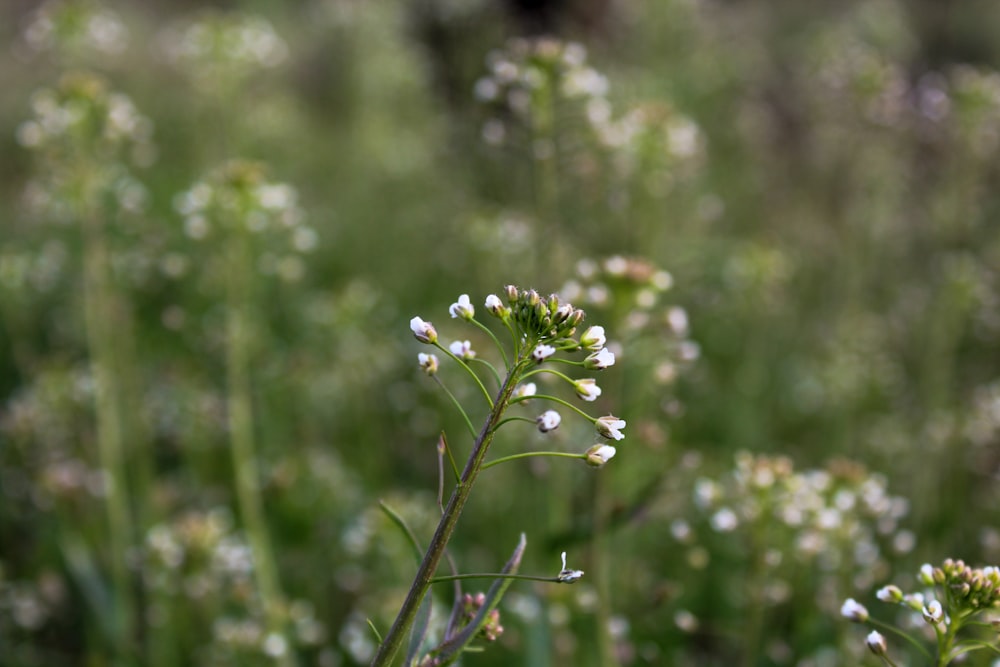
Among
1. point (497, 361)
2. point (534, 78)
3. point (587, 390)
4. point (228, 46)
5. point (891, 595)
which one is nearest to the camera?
point (587, 390)

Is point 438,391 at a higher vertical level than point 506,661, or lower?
higher

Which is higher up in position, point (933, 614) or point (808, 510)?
point (808, 510)

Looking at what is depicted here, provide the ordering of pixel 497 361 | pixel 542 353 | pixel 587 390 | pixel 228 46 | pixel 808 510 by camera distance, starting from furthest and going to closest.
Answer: pixel 497 361 → pixel 228 46 → pixel 808 510 → pixel 587 390 → pixel 542 353

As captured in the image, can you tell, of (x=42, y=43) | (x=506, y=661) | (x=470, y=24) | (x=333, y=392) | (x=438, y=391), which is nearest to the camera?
(x=506, y=661)

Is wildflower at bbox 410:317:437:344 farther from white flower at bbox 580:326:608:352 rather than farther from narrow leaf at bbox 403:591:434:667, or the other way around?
narrow leaf at bbox 403:591:434:667

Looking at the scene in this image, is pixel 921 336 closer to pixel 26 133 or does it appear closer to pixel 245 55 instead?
pixel 245 55

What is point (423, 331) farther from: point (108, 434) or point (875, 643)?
point (108, 434)

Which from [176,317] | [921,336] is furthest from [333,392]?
[921,336]

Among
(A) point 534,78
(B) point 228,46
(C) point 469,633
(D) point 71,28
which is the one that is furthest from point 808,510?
(D) point 71,28

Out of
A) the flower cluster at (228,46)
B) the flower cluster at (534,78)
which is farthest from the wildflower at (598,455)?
the flower cluster at (228,46)
